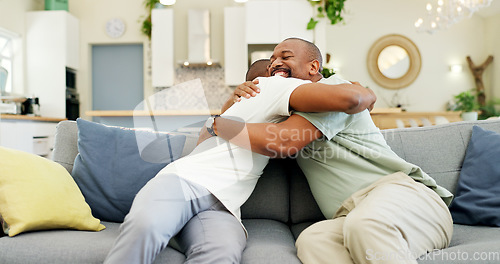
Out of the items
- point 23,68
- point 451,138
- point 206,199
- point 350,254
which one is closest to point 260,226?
point 206,199

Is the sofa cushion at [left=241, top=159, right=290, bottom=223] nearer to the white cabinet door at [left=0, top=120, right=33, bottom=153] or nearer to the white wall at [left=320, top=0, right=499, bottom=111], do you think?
the white cabinet door at [left=0, top=120, right=33, bottom=153]

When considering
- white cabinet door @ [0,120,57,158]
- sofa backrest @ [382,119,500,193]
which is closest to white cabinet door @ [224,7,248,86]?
white cabinet door @ [0,120,57,158]

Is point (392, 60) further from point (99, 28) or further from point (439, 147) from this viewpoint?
point (439, 147)

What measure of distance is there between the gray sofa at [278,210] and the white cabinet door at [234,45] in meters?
3.93

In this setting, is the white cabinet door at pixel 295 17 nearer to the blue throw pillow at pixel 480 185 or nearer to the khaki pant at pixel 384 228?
the blue throw pillow at pixel 480 185

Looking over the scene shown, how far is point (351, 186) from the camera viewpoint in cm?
136

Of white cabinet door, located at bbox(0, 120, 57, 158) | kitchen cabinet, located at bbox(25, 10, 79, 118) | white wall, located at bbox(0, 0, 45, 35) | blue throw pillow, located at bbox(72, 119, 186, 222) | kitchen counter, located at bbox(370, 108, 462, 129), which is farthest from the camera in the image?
kitchen cabinet, located at bbox(25, 10, 79, 118)

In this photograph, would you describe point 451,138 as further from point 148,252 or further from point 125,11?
point 125,11

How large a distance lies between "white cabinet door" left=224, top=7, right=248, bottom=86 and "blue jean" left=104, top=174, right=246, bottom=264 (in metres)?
4.47

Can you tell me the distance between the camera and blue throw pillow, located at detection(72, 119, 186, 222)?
1.64 meters

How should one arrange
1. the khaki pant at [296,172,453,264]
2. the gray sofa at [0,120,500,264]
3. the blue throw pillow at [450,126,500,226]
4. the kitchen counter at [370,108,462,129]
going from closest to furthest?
1. the khaki pant at [296,172,453,264]
2. the gray sofa at [0,120,500,264]
3. the blue throw pillow at [450,126,500,226]
4. the kitchen counter at [370,108,462,129]

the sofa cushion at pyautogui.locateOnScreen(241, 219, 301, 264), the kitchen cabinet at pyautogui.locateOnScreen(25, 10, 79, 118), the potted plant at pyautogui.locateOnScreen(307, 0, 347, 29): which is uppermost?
the potted plant at pyautogui.locateOnScreen(307, 0, 347, 29)

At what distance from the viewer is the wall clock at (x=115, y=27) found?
612cm

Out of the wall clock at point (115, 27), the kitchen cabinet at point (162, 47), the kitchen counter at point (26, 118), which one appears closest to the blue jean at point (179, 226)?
the kitchen counter at point (26, 118)
